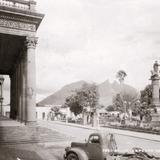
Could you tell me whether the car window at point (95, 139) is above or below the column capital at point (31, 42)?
below

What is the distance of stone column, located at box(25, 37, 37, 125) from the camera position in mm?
20422

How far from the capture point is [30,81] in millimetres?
20641

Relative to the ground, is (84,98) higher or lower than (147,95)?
lower

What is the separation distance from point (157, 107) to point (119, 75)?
267 feet

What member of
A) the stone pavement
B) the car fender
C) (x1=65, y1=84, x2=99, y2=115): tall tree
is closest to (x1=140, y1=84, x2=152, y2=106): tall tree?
(x1=65, y1=84, x2=99, y2=115): tall tree

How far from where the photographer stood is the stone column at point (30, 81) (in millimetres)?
20422

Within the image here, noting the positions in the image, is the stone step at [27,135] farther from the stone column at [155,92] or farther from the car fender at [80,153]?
the stone column at [155,92]

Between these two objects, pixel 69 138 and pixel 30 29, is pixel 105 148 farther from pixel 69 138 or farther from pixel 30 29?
pixel 30 29

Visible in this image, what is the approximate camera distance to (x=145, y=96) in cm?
7544

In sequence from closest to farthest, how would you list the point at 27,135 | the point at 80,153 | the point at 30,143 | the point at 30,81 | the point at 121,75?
the point at 80,153 → the point at 30,143 → the point at 27,135 → the point at 30,81 → the point at 121,75

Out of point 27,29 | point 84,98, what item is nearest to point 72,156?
point 27,29

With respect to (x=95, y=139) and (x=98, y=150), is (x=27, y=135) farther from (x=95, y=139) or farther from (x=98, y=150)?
(x=98, y=150)

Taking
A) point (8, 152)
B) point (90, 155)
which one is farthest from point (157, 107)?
point (90, 155)

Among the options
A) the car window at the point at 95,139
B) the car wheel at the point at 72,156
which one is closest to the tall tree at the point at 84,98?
the car wheel at the point at 72,156
